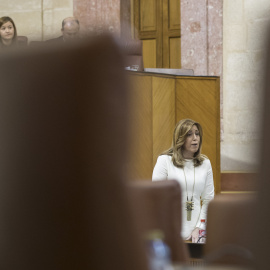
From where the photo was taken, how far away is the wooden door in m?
9.34

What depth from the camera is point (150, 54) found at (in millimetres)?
9531

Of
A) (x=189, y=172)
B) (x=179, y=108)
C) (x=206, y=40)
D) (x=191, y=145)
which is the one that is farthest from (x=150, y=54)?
(x=189, y=172)

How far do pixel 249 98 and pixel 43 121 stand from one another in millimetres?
269

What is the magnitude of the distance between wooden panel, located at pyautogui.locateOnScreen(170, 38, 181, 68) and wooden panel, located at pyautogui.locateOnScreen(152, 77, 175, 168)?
3.03 meters

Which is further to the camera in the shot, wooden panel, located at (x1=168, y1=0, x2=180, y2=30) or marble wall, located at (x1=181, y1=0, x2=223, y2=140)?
wooden panel, located at (x1=168, y1=0, x2=180, y2=30)

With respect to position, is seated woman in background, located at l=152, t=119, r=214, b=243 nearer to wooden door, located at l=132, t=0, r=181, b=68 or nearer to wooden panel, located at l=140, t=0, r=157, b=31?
wooden door, located at l=132, t=0, r=181, b=68

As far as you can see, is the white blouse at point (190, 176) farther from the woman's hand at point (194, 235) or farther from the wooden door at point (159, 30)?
the wooden door at point (159, 30)

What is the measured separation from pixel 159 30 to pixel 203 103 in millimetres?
3495

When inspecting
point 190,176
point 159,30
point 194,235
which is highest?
point 159,30

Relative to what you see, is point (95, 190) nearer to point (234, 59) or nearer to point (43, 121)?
point (43, 121)

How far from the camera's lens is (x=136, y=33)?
937 centimetres

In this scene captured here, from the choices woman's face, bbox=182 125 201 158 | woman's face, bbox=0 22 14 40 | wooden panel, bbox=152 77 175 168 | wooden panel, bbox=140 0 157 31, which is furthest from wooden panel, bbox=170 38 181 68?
woman's face, bbox=182 125 201 158

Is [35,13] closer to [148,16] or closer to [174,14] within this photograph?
[148,16]

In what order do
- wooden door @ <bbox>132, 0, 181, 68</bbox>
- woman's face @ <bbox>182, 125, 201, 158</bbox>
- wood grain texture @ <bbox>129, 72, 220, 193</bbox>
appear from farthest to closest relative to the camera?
wooden door @ <bbox>132, 0, 181, 68</bbox>, wood grain texture @ <bbox>129, 72, 220, 193</bbox>, woman's face @ <bbox>182, 125, 201, 158</bbox>
